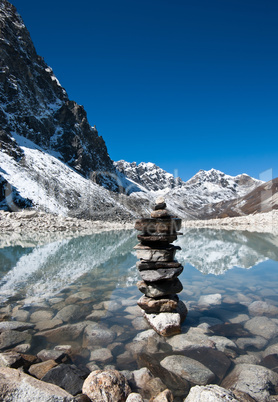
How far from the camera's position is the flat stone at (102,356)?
557 centimetres

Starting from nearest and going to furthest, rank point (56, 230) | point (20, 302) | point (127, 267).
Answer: point (20, 302) < point (127, 267) < point (56, 230)

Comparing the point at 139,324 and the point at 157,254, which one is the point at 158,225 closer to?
the point at 157,254

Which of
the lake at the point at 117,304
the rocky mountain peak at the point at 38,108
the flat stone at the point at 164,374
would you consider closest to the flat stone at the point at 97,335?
the lake at the point at 117,304

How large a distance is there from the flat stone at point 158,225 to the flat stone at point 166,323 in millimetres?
2492

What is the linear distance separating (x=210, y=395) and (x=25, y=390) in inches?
109

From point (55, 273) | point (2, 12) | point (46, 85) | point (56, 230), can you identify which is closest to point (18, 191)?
point (56, 230)

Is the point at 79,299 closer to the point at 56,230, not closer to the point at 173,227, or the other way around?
the point at 173,227

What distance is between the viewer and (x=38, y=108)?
105625 mm

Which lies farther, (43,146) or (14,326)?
(43,146)

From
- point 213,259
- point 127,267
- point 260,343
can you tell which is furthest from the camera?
point 213,259

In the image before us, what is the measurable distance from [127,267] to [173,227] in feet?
30.2

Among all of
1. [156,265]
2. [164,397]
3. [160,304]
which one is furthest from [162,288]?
[164,397]

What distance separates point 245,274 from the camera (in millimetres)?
13977

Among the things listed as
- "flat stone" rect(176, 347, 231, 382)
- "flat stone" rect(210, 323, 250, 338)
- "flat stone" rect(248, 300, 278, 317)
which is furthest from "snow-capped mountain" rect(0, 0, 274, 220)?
"flat stone" rect(176, 347, 231, 382)
